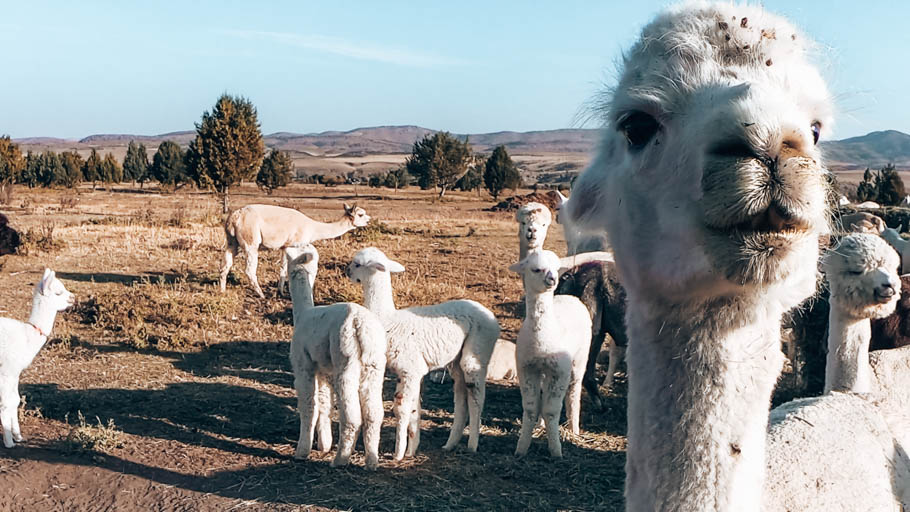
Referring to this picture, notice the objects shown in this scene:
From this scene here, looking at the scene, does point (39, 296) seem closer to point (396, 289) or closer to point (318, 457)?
point (318, 457)

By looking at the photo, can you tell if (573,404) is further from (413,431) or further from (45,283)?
(45,283)

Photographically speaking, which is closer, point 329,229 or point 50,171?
point 329,229

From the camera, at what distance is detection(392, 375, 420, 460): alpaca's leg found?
621 cm

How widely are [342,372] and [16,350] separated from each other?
117 inches

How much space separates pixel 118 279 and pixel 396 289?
5653mm

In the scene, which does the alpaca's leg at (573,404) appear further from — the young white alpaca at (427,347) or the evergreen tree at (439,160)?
the evergreen tree at (439,160)

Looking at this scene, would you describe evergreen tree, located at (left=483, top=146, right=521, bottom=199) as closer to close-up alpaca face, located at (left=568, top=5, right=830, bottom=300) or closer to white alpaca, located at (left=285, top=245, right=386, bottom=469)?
white alpaca, located at (left=285, top=245, right=386, bottom=469)

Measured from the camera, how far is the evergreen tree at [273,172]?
55.6m

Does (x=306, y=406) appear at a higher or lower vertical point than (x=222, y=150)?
lower

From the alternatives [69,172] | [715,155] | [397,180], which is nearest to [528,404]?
[715,155]

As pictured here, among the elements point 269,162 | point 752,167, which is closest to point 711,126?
point 752,167

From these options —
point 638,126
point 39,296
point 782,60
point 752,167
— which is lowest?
point 39,296

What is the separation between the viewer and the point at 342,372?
601cm

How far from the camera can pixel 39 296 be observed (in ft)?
23.3
